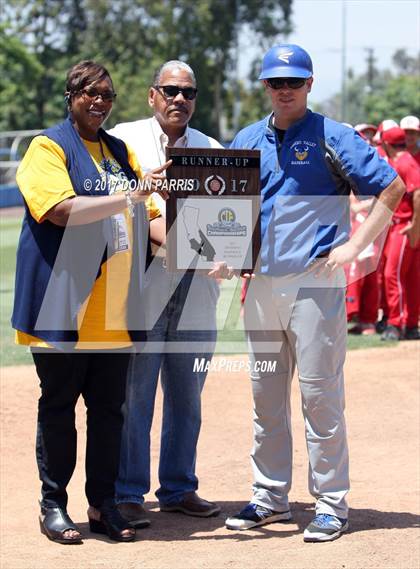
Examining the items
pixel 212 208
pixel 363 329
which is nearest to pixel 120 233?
pixel 212 208

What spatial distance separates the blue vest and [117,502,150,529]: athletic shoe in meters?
1.10

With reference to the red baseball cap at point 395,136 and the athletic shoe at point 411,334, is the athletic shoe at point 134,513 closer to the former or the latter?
the athletic shoe at point 411,334

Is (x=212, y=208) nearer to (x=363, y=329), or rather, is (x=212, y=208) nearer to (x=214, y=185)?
(x=214, y=185)

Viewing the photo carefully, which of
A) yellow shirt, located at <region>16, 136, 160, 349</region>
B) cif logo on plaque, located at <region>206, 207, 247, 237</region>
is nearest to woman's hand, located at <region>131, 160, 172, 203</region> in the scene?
yellow shirt, located at <region>16, 136, 160, 349</region>

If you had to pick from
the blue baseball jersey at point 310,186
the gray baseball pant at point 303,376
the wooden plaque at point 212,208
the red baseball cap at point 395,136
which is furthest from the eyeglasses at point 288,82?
the red baseball cap at point 395,136

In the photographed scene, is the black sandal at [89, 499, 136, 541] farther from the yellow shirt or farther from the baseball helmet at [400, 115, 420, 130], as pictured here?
the baseball helmet at [400, 115, 420, 130]

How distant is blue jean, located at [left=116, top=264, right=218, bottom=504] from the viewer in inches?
224

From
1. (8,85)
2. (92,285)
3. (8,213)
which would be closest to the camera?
(92,285)

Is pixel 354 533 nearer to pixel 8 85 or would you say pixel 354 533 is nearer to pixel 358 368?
pixel 358 368

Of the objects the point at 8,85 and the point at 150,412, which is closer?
the point at 150,412

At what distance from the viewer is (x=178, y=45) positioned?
6159 cm

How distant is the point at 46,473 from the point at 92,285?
0.98m

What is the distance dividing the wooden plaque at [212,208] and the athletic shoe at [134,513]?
1339mm

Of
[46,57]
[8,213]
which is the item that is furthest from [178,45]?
[8,213]
